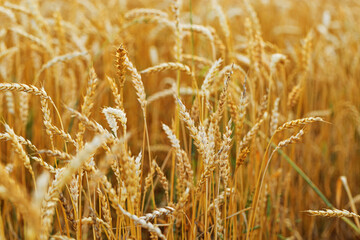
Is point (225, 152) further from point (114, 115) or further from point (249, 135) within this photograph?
point (114, 115)

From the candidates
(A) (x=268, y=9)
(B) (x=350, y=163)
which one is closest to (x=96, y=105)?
(B) (x=350, y=163)

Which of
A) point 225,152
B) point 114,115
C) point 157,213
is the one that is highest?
point 114,115

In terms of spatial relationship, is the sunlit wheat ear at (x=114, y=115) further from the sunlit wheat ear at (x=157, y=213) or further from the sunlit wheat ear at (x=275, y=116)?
the sunlit wheat ear at (x=275, y=116)

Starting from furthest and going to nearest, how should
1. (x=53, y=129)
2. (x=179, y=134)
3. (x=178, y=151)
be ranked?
(x=179, y=134) < (x=178, y=151) < (x=53, y=129)

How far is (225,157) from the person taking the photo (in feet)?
3.09

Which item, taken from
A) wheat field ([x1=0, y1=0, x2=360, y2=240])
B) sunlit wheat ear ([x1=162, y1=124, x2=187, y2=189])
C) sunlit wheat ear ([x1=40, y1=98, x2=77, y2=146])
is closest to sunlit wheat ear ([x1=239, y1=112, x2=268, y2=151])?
wheat field ([x1=0, y1=0, x2=360, y2=240])

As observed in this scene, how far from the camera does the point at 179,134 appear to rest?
1992mm

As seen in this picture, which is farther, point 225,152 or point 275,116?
point 275,116

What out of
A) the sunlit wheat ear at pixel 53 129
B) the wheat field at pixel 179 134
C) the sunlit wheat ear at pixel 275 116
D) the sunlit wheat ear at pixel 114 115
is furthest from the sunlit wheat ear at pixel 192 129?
the sunlit wheat ear at pixel 275 116

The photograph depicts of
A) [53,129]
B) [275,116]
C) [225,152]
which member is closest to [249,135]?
[225,152]

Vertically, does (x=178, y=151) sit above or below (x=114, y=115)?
below

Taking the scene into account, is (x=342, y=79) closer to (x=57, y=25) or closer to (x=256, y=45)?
(x=256, y=45)

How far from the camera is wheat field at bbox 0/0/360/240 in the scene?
2.97 ft

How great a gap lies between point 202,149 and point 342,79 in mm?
1953
